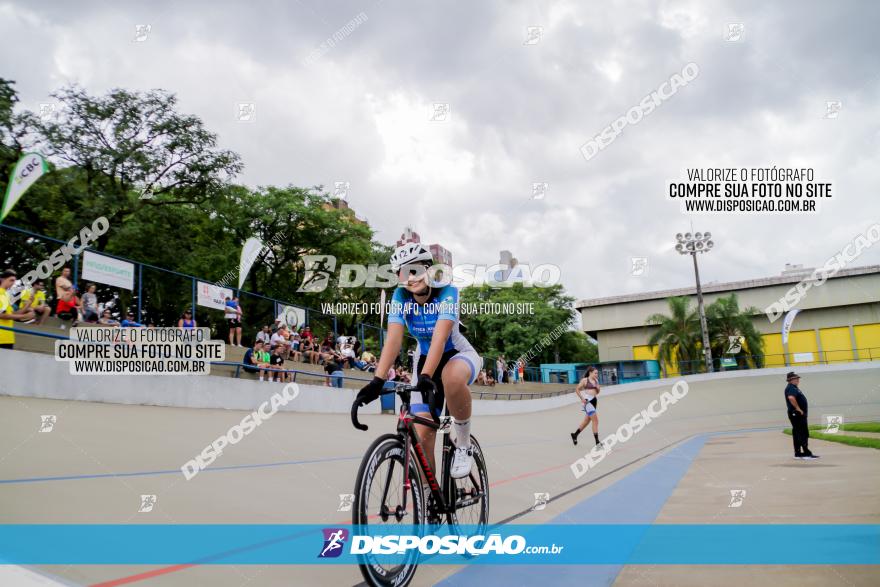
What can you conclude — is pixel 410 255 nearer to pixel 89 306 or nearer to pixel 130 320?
pixel 89 306

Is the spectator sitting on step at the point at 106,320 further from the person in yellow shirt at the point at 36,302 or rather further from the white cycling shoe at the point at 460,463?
the white cycling shoe at the point at 460,463

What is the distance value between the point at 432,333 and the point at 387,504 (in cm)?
102

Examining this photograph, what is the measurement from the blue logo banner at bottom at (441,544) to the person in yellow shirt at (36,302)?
26.9 feet

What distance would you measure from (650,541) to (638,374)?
4531 cm

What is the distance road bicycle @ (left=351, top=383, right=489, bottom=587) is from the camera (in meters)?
2.39

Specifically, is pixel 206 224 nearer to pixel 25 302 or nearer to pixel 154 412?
pixel 25 302

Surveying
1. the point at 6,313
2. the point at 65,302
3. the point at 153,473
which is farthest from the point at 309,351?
the point at 153,473

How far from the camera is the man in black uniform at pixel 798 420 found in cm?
957

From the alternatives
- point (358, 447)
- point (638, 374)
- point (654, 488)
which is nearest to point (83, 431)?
point (358, 447)

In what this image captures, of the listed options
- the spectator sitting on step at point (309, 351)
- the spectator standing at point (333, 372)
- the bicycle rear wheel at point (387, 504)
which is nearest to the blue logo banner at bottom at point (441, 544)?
the bicycle rear wheel at point (387, 504)

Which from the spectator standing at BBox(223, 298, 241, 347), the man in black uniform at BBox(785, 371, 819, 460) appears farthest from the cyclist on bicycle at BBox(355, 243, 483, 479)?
the spectator standing at BBox(223, 298, 241, 347)

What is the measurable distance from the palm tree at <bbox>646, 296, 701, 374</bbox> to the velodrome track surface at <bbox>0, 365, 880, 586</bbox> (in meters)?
34.6

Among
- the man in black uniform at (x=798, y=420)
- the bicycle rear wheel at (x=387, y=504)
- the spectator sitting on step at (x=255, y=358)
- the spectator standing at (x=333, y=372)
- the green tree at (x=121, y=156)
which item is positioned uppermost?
the green tree at (x=121, y=156)

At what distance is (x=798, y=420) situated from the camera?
389 inches
